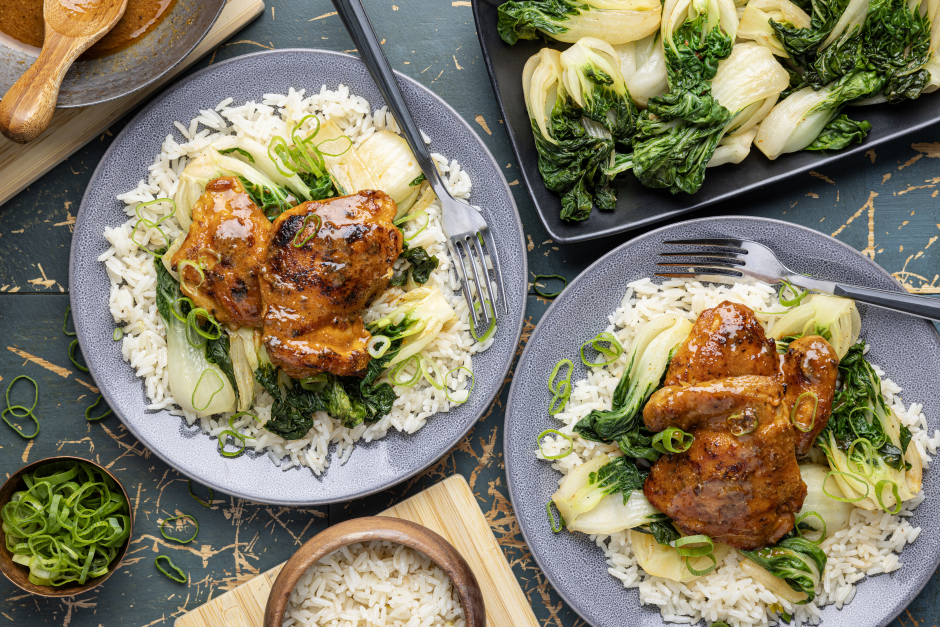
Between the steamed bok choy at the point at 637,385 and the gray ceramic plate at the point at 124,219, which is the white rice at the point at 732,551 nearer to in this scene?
the steamed bok choy at the point at 637,385

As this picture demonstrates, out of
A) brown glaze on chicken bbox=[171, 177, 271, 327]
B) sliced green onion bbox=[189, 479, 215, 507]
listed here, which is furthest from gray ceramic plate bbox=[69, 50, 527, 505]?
brown glaze on chicken bbox=[171, 177, 271, 327]

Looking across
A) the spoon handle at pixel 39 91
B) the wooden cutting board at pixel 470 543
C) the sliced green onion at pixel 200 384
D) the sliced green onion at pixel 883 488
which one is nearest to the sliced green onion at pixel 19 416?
the sliced green onion at pixel 200 384

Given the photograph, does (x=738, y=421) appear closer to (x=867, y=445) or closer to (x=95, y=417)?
(x=867, y=445)

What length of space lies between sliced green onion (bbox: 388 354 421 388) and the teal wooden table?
54cm

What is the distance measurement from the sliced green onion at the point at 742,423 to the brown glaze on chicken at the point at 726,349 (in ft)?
0.63

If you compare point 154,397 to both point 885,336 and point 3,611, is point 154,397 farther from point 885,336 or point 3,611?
point 885,336

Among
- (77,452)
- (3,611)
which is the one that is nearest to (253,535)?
(77,452)

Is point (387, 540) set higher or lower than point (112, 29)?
lower

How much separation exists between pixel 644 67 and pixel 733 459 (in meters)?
1.94

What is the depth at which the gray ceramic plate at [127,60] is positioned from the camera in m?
2.80

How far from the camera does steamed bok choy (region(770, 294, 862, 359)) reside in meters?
2.91

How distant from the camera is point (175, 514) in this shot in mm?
3244

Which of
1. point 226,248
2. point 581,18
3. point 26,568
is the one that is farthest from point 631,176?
point 26,568

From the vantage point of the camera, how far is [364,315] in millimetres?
3010
